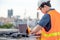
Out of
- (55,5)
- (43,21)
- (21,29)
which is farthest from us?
(55,5)

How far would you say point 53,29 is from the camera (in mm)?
2799

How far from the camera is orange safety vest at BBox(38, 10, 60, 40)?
9.17 feet

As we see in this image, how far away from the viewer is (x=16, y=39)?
3.79 meters

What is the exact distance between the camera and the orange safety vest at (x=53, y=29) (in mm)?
2795

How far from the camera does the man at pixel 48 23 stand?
2744mm

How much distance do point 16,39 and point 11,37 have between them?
9cm

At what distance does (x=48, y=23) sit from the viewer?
276 cm

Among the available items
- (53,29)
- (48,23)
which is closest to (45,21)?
(48,23)

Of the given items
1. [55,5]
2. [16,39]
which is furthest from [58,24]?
[16,39]

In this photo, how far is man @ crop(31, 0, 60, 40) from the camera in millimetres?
2744

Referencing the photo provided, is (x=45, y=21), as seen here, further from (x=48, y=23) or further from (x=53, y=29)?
(x=53, y=29)

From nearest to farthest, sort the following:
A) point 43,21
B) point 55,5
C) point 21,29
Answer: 1. point 43,21
2. point 21,29
3. point 55,5

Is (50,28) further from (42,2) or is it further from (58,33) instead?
(42,2)

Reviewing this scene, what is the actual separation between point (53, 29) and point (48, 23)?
0.35 ft
